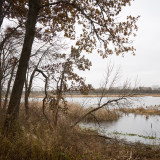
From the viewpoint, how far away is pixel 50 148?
3.60 metres

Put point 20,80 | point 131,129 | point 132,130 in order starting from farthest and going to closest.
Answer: point 131,129 < point 132,130 < point 20,80

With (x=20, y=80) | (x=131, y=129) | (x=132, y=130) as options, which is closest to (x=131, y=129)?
(x=131, y=129)

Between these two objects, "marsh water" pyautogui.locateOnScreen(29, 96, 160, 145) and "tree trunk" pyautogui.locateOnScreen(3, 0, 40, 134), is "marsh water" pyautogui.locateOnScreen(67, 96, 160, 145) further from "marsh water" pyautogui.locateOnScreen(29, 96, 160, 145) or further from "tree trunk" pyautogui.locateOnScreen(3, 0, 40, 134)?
"tree trunk" pyautogui.locateOnScreen(3, 0, 40, 134)

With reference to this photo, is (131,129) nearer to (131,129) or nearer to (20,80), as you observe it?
(131,129)

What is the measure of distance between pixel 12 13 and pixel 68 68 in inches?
150

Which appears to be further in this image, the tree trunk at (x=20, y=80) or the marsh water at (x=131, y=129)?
the marsh water at (x=131, y=129)

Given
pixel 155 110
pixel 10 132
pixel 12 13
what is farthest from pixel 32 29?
pixel 155 110

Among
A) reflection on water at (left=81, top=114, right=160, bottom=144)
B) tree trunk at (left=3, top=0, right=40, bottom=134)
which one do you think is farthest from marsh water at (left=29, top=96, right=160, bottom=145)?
tree trunk at (left=3, top=0, right=40, bottom=134)

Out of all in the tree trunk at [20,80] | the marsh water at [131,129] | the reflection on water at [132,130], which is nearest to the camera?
the tree trunk at [20,80]

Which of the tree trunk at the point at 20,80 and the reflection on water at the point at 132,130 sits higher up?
the tree trunk at the point at 20,80

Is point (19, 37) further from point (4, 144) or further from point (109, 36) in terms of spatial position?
point (4, 144)

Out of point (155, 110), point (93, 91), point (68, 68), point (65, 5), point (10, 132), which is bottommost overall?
point (155, 110)

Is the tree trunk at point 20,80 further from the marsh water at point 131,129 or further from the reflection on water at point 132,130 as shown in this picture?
the reflection on water at point 132,130

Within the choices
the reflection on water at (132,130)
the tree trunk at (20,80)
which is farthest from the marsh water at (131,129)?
the tree trunk at (20,80)
